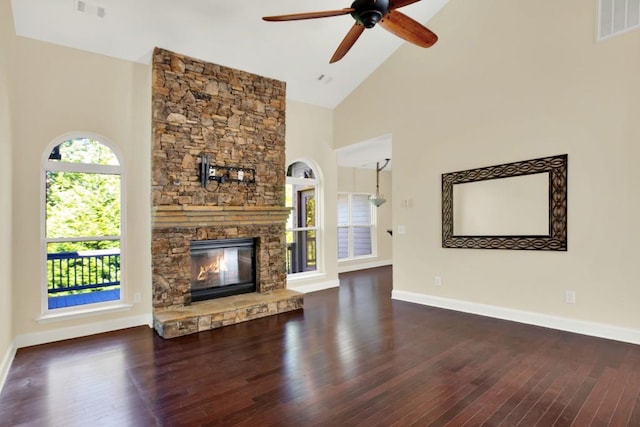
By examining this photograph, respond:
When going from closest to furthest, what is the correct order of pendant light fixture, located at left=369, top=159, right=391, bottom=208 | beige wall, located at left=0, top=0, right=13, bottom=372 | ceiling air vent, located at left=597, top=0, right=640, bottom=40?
beige wall, located at left=0, top=0, right=13, bottom=372 → ceiling air vent, located at left=597, top=0, right=640, bottom=40 → pendant light fixture, located at left=369, top=159, right=391, bottom=208

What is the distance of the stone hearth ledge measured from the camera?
3971 mm

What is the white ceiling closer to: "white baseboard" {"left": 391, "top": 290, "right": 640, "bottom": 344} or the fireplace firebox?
the fireplace firebox

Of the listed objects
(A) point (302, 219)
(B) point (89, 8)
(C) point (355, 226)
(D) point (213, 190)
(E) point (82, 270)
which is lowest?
(E) point (82, 270)

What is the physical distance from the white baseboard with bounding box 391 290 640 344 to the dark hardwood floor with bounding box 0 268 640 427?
170 mm

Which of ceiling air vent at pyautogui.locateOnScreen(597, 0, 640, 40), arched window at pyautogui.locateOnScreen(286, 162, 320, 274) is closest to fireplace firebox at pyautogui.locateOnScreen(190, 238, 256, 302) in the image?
arched window at pyautogui.locateOnScreen(286, 162, 320, 274)

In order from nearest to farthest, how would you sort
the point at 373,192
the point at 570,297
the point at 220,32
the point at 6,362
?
1. the point at 6,362
2. the point at 570,297
3. the point at 220,32
4. the point at 373,192

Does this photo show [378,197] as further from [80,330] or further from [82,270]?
[80,330]

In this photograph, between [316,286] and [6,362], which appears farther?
[316,286]

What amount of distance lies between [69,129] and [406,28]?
3987 mm

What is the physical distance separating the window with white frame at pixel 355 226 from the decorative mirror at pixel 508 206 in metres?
4.02

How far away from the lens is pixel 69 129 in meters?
4.01

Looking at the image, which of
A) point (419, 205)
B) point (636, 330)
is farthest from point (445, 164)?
point (636, 330)

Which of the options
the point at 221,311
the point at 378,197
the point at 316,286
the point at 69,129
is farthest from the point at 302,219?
the point at 69,129

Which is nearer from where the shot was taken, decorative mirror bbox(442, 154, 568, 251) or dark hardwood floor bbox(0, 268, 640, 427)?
dark hardwood floor bbox(0, 268, 640, 427)
